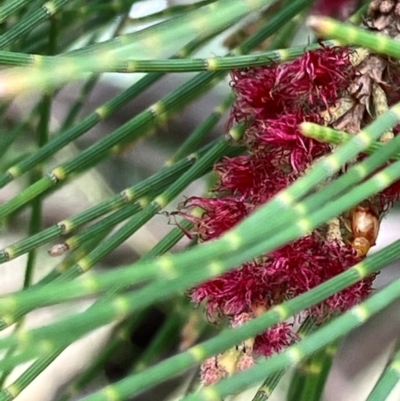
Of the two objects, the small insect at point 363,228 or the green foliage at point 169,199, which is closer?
the green foliage at point 169,199

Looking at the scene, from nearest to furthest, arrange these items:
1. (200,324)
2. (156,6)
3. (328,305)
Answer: (328,305)
(200,324)
(156,6)

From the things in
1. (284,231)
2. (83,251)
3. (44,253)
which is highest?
(44,253)

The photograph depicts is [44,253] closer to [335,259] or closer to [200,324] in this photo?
[200,324]

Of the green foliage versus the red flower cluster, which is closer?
the green foliage

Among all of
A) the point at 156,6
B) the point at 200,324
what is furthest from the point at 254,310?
the point at 156,6

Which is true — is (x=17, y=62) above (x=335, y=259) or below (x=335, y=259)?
above
